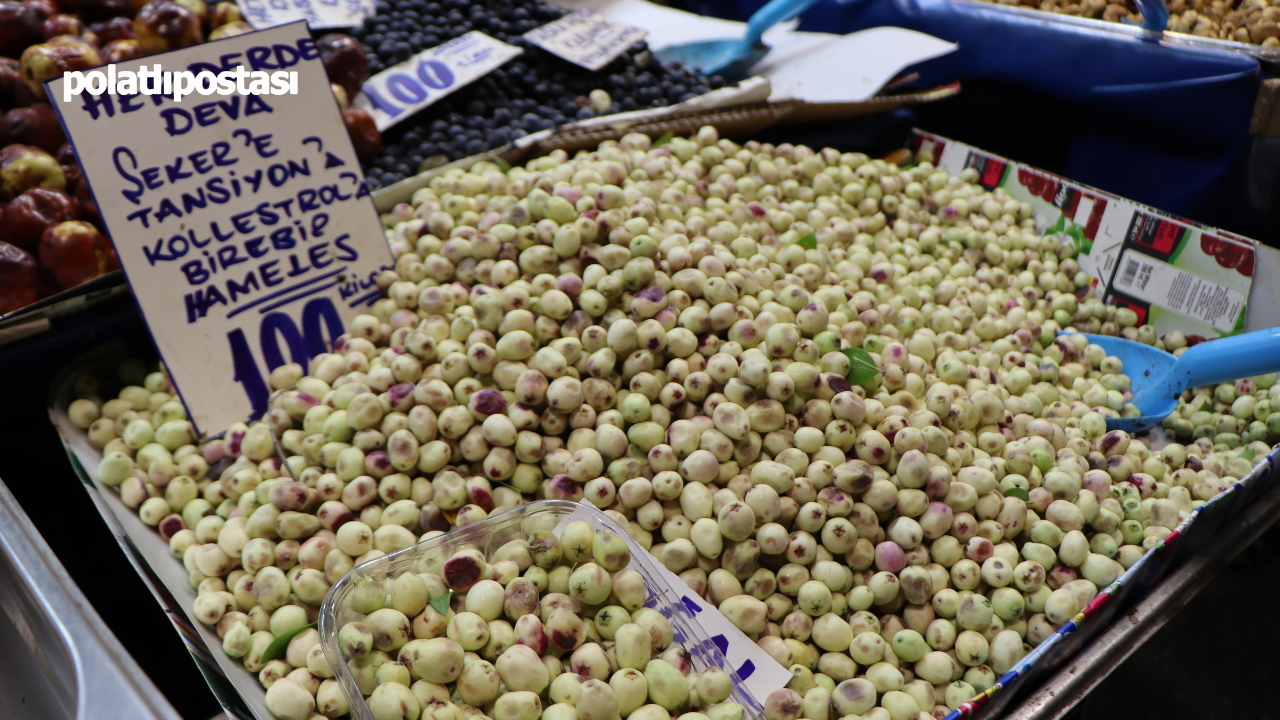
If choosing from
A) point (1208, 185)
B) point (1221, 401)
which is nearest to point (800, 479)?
point (1221, 401)

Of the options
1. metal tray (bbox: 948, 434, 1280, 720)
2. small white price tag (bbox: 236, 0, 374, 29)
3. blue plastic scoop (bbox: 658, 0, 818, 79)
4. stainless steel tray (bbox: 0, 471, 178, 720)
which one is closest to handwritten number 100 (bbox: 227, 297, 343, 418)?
stainless steel tray (bbox: 0, 471, 178, 720)

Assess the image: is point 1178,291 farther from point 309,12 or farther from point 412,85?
point 309,12

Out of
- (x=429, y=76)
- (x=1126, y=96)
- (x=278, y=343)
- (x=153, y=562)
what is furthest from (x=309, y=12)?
(x=1126, y=96)

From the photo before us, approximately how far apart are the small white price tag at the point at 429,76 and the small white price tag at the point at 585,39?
0.16 meters

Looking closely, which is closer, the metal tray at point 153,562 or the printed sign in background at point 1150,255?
the metal tray at point 153,562

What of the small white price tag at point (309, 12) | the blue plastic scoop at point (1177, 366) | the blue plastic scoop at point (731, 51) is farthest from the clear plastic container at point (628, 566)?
the blue plastic scoop at point (731, 51)

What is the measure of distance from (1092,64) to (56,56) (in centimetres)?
282

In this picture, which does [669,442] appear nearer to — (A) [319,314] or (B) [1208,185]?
(A) [319,314]

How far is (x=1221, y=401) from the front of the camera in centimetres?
170

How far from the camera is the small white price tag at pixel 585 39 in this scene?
2662 millimetres

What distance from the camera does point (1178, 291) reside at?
1894 millimetres

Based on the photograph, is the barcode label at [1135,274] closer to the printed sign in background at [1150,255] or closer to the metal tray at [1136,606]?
the printed sign in background at [1150,255]

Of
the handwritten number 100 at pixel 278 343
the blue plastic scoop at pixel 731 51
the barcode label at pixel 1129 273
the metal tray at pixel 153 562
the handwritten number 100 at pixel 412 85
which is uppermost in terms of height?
the blue plastic scoop at pixel 731 51

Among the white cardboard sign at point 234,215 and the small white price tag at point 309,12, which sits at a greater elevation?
the small white price tag at point 309,12
